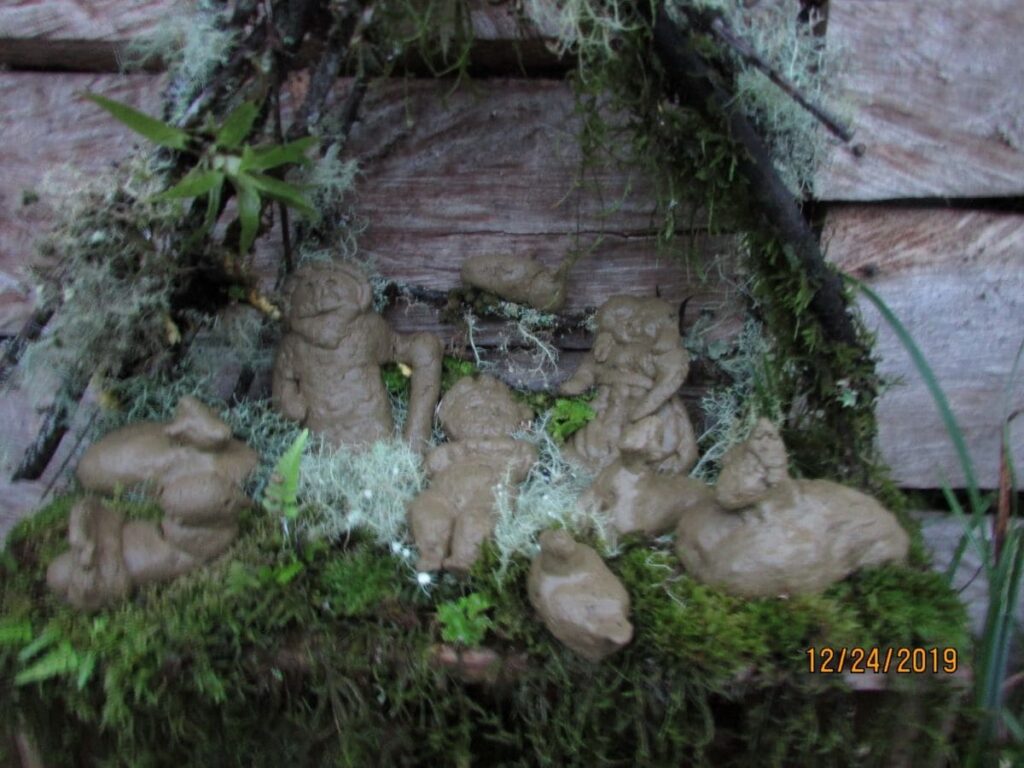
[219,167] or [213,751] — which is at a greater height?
[219,167]

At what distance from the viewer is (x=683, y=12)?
1278 mm

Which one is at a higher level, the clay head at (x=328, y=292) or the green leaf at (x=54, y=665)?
the clay head at (x=328, y=292)

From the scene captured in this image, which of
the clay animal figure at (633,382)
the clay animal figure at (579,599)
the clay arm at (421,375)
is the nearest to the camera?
the clay animal figure at (579,599)

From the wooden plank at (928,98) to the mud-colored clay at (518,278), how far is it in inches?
21.0

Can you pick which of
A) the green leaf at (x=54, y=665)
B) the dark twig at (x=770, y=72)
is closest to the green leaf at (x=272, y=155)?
the dark twig at (x=770, y=72)

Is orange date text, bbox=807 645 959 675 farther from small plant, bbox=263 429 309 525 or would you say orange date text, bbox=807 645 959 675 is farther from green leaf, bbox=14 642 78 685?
green leaf, bbox=14 642 78 685

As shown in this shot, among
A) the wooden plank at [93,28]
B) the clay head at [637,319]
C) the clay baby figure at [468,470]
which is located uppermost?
the wooden plank at [93,28]

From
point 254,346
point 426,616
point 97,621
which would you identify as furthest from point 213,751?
point 254,346

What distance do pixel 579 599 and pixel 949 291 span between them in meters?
1.04

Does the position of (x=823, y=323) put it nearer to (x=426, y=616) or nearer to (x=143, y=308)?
(x=426, y=616)

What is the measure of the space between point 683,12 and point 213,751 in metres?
1.43

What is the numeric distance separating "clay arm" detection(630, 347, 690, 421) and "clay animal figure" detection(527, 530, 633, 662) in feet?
1.08

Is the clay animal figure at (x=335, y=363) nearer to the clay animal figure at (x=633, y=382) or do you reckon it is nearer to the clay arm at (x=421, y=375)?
the clay arm at (x=421, y=375)

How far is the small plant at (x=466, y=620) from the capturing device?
1231mm
